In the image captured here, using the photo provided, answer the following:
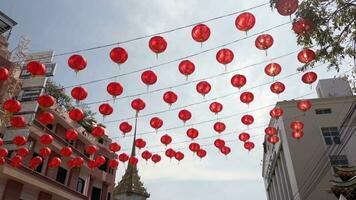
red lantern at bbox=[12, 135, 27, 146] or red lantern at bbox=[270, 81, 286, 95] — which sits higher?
red lantern at bbox=[12, 135, 27, 146]

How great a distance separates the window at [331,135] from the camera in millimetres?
26062

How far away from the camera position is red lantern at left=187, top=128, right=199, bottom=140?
1134 centimetres

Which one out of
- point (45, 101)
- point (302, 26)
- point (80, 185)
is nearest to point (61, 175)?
point (80, 185)

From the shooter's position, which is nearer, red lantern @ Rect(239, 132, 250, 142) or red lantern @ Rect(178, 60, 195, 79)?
red lantern @ Rect(178, 60, 195, 79)

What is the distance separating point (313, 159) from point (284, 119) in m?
4.22

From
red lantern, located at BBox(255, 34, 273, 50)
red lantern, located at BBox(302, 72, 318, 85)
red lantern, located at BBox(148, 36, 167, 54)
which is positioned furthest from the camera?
red lantern, located at BBox(302, 72, 318, 85)

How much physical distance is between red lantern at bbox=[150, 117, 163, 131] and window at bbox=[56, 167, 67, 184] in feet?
43.1

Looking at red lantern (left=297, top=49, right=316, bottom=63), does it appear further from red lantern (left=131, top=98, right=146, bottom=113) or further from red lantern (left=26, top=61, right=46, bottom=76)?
red lantern (left=26, top=61, right=46, bottom=76)

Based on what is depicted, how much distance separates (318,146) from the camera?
25766mm

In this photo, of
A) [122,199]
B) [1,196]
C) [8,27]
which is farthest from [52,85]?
[122,199]

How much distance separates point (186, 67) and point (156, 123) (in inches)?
126

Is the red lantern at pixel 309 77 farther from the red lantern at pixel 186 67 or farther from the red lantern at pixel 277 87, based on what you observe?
the red lantern at pixel 186 67

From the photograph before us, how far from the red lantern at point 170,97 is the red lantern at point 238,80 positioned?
1.83m

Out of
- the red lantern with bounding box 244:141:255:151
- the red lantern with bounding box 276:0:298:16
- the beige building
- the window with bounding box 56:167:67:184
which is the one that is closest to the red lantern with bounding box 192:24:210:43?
the red lantern with bounding box 276:0:298:16
